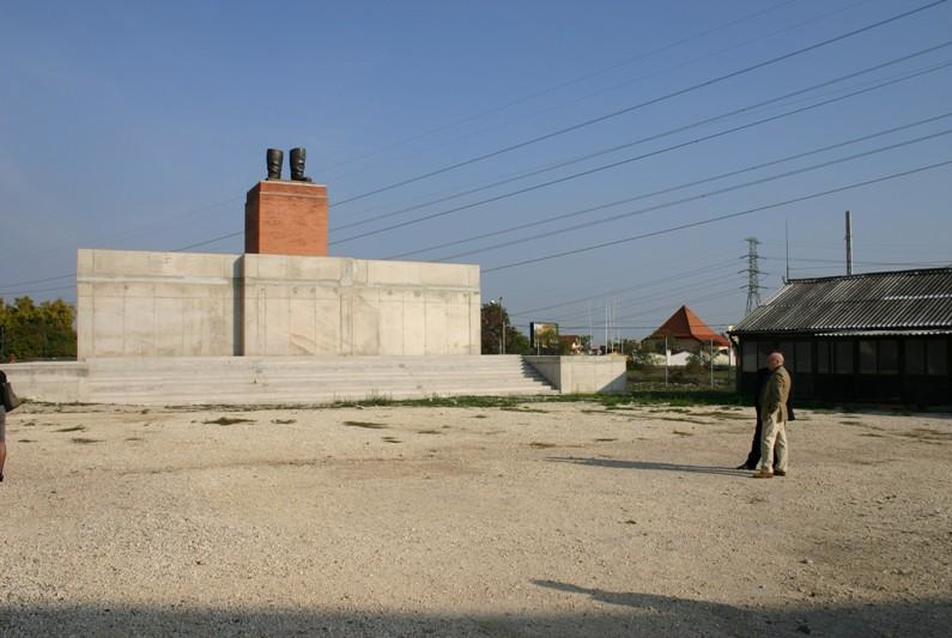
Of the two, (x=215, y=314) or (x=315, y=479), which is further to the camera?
(x=215, y=314)

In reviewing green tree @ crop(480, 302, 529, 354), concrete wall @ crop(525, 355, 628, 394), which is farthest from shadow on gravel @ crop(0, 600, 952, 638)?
green tree @ crop(480, 302, 529, 354)

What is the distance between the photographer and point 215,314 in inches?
1180

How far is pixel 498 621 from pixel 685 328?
77811mm

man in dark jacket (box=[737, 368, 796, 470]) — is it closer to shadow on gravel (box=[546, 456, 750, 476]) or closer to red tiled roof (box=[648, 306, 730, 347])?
shadow on gravel (box=[546, 456, 750, 476])

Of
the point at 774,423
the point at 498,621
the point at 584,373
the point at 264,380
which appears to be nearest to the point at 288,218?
the point at 264,380

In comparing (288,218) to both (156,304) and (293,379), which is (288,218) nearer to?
(156,304)

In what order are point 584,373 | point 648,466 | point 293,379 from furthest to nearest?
point 584,373, point 293,379, point 648,466

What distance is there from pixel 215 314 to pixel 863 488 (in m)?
24.7

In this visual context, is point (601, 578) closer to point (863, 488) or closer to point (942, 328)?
point (863, 488)

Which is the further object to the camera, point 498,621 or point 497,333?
point 497,333

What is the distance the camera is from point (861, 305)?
2638 cm

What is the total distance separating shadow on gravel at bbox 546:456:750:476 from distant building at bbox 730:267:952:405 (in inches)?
588

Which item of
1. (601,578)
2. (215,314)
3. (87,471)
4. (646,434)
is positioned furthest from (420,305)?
(601,578)

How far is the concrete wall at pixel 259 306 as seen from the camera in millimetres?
28469
